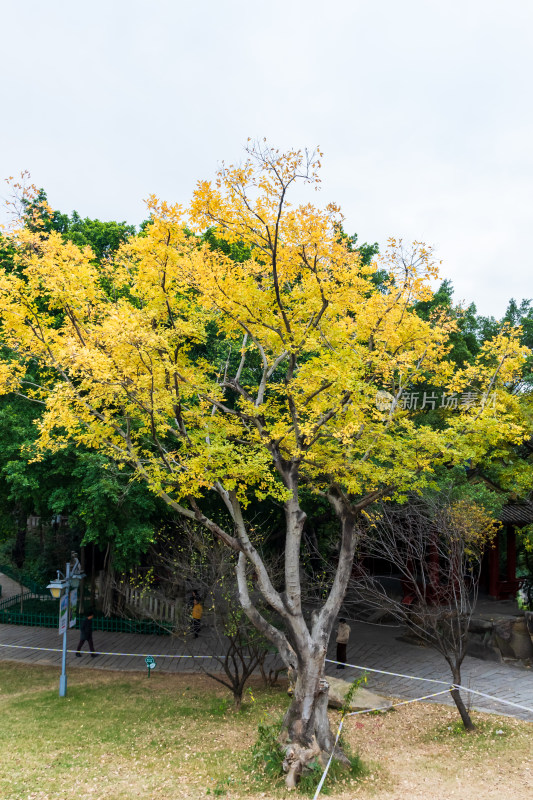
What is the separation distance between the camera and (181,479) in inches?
293

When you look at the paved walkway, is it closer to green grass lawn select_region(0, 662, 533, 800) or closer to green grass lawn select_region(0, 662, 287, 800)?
green grass lawn select_region(0, 662, 287, 800)

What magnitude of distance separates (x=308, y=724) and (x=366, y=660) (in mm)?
6238

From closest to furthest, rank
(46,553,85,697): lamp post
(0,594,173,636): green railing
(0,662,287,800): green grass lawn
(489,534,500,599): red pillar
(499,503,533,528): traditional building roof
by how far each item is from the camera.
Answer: (0,662,287,800): green grass lawn, (46,553,85,697): lamp post, (499,503,533,528): traditional building roof, (0,594,173,636): green railing, (489,534,500,599): red pillar

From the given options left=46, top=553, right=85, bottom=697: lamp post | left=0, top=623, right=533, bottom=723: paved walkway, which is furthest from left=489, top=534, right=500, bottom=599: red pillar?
left=46, top=553, right=85, bottom=697: lamp post

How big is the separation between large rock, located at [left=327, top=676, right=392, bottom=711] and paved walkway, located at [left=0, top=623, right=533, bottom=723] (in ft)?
2.34

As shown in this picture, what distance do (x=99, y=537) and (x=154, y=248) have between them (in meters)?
7.69

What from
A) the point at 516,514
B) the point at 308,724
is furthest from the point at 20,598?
the point at 516,514

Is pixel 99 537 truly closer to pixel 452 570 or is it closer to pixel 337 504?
pixel 337 504

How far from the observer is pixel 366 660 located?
1312 centimetres

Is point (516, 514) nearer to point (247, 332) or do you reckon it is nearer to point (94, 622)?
point (247, 332)

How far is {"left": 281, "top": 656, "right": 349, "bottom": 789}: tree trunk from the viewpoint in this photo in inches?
284

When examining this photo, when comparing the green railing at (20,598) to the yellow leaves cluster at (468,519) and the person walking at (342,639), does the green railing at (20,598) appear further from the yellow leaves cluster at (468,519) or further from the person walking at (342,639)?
the yellow leaves cluster at (468,519)

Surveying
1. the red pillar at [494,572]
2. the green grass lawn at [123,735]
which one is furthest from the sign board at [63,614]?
the red pillar at [494,572]

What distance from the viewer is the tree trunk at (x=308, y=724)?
23.7 ft
